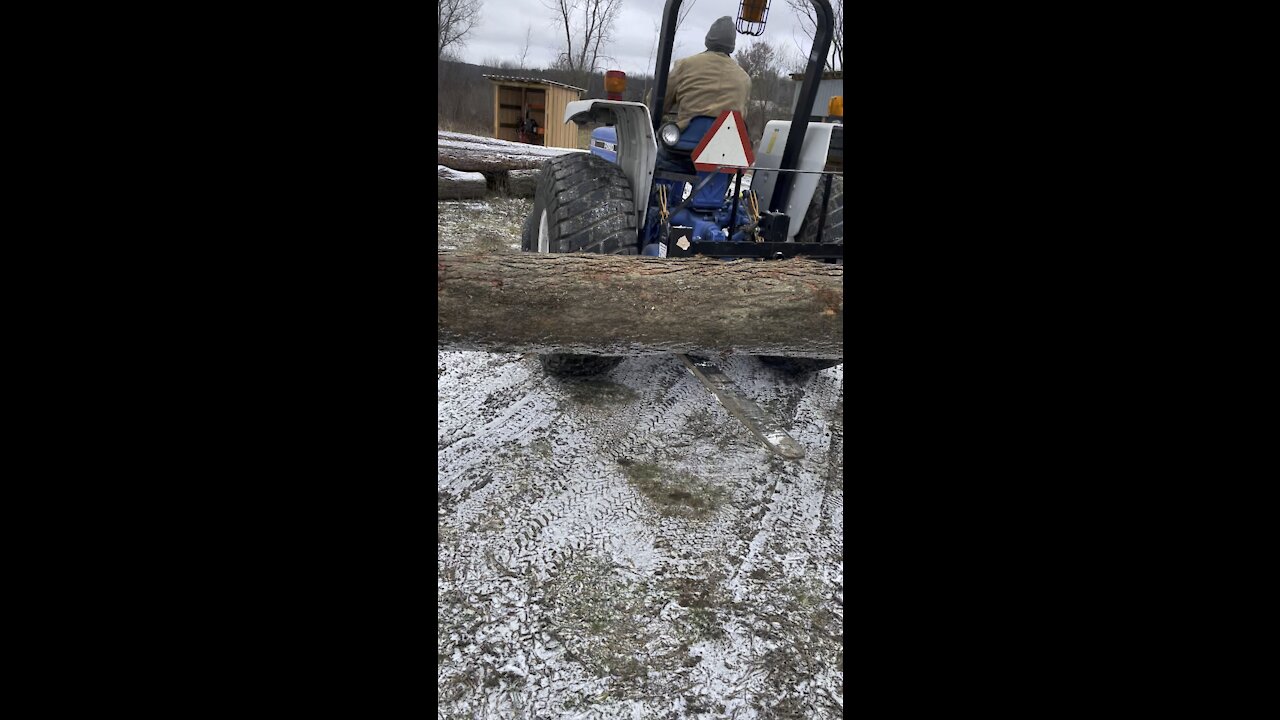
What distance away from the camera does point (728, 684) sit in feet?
6.06

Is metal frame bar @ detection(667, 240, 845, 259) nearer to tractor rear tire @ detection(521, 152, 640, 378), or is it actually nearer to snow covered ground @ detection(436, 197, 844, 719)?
tractor rear tire @ detection(521, 152, 640, 378)

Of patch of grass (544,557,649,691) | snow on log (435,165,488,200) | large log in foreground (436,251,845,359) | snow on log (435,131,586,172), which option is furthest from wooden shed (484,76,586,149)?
patch of grass (544,557,649,691)

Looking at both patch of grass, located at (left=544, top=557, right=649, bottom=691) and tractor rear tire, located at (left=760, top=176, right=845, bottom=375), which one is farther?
tractor rear tire, located at (left=760, top=176, right=845, bottom=375)

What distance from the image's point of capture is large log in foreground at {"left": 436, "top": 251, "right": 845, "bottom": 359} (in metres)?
2.25

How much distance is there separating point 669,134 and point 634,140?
171 millimetres

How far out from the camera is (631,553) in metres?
2.37

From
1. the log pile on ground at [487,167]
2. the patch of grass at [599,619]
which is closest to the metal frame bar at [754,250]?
the patch of grass at [599,619]

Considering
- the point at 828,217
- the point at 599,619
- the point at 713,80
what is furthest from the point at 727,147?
the point at 599,619

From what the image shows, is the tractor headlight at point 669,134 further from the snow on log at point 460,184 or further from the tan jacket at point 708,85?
the snow on log at point 460,184

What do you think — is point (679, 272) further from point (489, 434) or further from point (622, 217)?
point (489, 434)

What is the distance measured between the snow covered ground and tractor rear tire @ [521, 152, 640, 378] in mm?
139

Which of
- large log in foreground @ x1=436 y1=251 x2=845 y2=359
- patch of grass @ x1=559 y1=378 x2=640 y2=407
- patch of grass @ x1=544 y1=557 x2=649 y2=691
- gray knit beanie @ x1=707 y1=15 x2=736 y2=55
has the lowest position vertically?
patch of grass @ x1=544 y1=557 x2=649 y2=691
